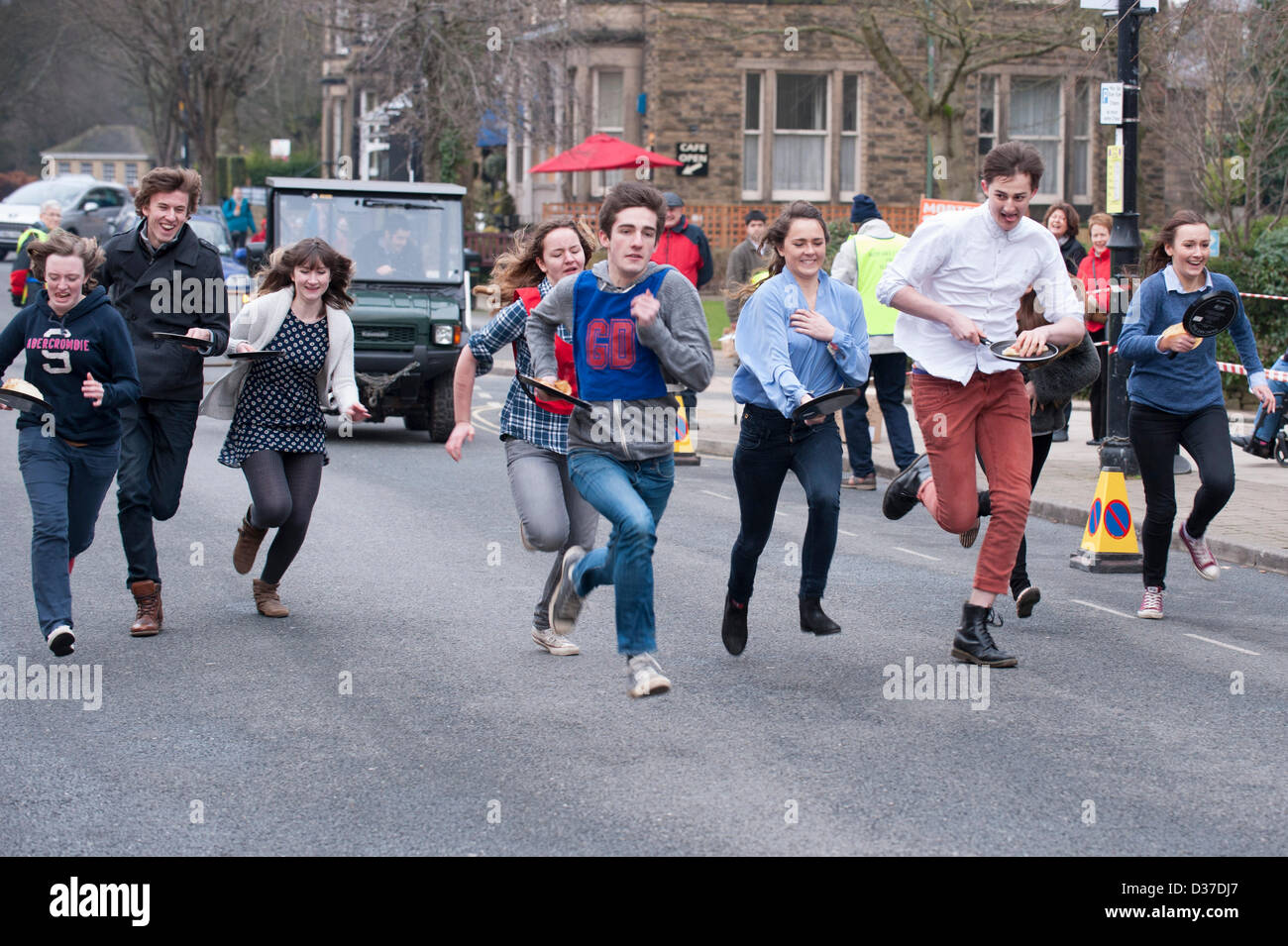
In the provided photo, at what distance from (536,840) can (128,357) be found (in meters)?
3.42

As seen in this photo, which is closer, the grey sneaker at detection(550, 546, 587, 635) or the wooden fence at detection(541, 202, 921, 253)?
the grey sneaker at detection(550, 546, 587, 635)

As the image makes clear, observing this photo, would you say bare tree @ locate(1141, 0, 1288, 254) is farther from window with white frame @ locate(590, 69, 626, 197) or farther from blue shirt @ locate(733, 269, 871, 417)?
blue shirt @ locate(733, 269, 871, 417)

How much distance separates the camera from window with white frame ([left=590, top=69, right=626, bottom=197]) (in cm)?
3566

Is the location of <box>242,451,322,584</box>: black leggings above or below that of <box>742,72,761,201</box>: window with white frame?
below

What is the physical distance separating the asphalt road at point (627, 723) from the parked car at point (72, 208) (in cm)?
2995

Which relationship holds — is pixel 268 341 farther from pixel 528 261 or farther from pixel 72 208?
pixel 72 208

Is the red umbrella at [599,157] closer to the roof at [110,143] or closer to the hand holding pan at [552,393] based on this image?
the hand holding pan at [552,393]

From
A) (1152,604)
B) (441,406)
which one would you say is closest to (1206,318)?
(1152,604)

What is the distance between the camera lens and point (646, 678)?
6.03 meters

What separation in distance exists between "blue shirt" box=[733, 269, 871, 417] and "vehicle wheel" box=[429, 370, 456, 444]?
8637 millimetres

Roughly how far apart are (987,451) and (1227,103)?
1676 cm

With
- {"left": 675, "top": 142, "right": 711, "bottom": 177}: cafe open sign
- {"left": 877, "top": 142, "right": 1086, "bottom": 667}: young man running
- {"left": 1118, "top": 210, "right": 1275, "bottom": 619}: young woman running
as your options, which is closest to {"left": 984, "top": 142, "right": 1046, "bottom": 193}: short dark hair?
{"left": 877, "top": 142, "right": 1086, "bottom": 667}: young man running

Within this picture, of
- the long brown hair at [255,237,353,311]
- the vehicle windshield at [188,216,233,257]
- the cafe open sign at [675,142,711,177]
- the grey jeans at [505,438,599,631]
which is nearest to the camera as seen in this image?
the grey jeans at [505,438,599,631]

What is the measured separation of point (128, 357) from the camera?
716 centimetres
